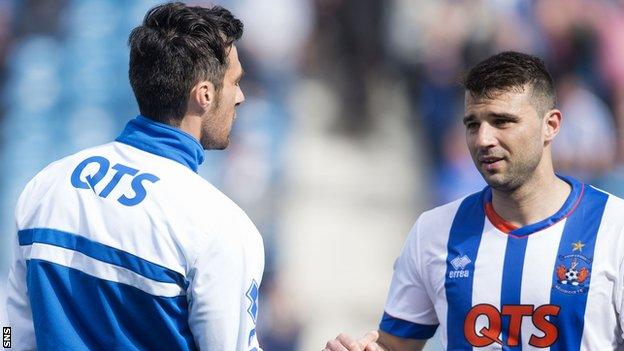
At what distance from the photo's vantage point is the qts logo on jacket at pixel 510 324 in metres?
3.22

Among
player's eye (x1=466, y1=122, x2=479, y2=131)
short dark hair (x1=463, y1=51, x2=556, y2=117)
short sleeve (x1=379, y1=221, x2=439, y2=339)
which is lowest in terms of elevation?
short sleeve (x1=379, y1=221, x2=439, y2=339)

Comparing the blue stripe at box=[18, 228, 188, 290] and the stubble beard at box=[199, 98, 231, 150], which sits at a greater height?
the stubble beard at box=[199, 98, 231, 150]

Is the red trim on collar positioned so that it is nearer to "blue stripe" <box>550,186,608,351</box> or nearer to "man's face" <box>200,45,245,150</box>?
"blue stripe" <box>550,186,608,351</box>

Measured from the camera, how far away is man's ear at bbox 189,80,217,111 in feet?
9.18

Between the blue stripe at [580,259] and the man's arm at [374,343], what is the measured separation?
57 cm

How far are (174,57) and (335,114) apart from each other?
4.71m

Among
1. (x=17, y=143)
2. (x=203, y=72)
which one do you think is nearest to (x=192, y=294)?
(x=203, y=72)

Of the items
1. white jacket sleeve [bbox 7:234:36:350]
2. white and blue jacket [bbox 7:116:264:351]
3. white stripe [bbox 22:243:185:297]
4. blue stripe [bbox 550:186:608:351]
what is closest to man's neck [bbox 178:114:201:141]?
white and blue jacket [bbox 7:116:264:351]

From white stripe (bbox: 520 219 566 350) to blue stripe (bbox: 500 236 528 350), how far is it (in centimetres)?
1

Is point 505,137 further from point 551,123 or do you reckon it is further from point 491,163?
point 551,123

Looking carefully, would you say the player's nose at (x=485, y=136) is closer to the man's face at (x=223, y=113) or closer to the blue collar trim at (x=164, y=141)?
the man's face at (x=223, y=113)

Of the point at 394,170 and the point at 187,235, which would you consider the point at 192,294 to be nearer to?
the point at 187,235

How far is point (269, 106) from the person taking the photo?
290 inches

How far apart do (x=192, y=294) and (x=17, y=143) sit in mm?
5278
